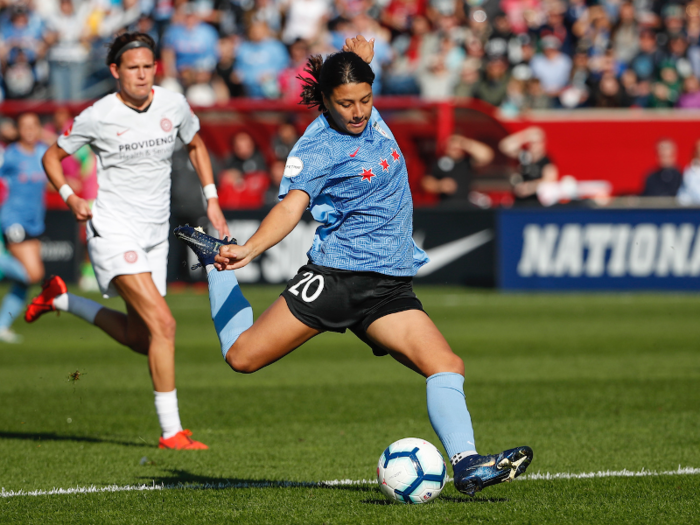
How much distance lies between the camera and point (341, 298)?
16.7ft

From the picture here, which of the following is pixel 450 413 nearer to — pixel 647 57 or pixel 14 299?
pixel 14 299

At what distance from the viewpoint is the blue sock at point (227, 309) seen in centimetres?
542

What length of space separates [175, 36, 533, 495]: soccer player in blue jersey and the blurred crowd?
15.5 meters

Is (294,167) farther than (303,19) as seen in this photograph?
No

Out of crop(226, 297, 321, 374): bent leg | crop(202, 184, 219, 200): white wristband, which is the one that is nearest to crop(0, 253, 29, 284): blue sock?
crop(202, 184, 219, 200): white wristband

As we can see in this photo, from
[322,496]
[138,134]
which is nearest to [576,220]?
[138,134]

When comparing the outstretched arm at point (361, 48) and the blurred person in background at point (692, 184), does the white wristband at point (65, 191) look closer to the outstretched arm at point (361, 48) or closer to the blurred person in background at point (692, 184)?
the outstretched arm at point (361, 48)

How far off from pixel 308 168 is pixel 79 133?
2.65 m

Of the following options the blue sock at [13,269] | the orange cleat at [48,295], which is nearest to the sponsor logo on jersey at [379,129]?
the orange cleat at [48,295]

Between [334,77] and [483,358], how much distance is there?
22.1 feet

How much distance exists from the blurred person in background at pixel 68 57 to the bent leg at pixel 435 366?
17.5m

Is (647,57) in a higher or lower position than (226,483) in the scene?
higher

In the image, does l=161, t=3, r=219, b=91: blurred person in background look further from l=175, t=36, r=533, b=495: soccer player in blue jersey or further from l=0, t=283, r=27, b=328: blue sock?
l=175, t=36, r=533, b=495: soccer player in blue jersey

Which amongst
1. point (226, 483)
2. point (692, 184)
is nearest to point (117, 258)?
point (226, 483)
